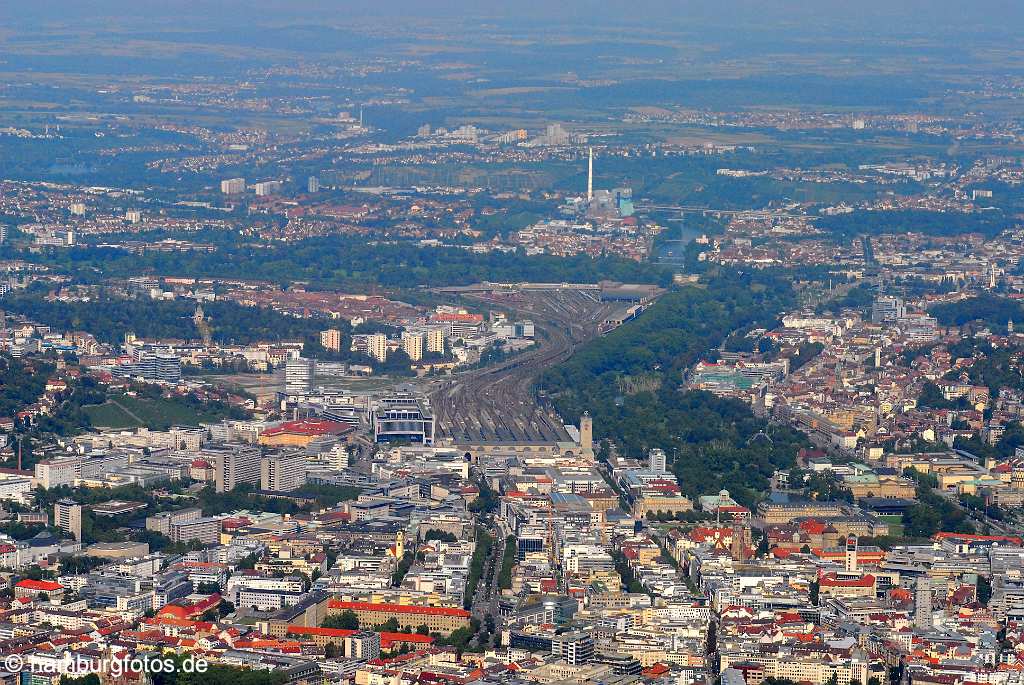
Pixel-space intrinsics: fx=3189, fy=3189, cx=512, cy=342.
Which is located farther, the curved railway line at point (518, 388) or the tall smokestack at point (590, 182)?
the tall smokestack at point (590, 182)

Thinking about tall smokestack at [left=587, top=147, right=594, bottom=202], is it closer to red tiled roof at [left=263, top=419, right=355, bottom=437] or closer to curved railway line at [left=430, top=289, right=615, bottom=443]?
curved railway line at [left=430, top=289, right=615, bottom=443]

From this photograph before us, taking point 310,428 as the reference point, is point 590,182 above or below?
below

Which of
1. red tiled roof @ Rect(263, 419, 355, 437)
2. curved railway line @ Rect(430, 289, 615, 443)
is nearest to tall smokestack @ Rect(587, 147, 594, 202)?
curved railway line @ Rect(430, 289, 615, 443)

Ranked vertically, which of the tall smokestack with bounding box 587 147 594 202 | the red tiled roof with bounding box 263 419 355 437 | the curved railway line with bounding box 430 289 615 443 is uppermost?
the red tiled roof with bounding box 263 419 355 437

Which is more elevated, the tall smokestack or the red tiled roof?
the red tiled roof

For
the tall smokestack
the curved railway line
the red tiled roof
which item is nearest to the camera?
the red tiled roof

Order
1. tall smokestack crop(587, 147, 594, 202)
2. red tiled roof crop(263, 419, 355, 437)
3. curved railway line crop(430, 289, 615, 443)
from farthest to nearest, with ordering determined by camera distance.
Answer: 1. tall smokestack crop(587, 147, 594, 202)
2. curved railway line crop(430, 289, 615, 443)
3. red tiled roof crop(263, 419, 355, 437)

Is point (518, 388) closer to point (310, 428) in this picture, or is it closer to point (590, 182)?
point (310, 428)

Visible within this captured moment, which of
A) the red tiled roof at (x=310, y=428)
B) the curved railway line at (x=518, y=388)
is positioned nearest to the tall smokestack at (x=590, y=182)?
the curved railway line at (x=518, y=388)

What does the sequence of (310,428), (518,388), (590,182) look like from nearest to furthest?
(310,428), (518,388), (590,182)

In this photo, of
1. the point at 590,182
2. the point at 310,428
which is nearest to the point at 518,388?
the point at 310,428

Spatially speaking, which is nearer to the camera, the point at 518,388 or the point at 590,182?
the point at 518,388

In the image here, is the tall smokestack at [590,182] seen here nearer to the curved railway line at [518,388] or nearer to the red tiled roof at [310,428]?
the curved railway line at [518,388]

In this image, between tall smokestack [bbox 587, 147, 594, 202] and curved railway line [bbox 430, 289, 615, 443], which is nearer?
curved railway line [bbox 430, 289, 615, 443]
